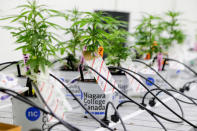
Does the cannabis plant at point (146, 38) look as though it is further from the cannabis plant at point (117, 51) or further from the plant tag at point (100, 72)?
the plant tag at point (100, 72)

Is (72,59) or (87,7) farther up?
(87,7)

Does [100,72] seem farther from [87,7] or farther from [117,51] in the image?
[87,7]

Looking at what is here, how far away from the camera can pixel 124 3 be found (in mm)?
2055

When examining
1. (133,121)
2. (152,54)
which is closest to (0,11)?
(133,121)

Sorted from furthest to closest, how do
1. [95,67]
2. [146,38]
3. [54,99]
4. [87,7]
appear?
[87,7]
[146,38]
[95,67]
[54,99]

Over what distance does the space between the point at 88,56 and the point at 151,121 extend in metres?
0.28

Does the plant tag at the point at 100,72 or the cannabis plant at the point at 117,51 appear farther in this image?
the cannabis plant at the point at 117,51

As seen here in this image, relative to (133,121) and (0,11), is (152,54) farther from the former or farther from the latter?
(0,11)

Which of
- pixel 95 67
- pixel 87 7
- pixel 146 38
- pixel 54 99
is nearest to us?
pixel 54 99

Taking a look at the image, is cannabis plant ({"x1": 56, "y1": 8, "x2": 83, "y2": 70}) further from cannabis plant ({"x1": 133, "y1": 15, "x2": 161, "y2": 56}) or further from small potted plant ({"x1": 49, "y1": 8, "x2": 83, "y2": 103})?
cannabis plant ({"x1": 133, "y1": 15, "x2": 161, "y2": 56})

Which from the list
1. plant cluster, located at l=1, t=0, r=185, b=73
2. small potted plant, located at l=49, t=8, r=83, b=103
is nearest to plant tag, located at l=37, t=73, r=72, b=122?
plant cluster, located at l=1, t=0, r=185, b=73

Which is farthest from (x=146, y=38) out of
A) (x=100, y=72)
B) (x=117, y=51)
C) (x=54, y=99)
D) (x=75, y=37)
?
(x=54, y=99)

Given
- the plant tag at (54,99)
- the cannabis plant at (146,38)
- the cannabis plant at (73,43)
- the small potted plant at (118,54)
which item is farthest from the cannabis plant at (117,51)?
the plant tag at (54,99)

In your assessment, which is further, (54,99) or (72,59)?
(72,59)
